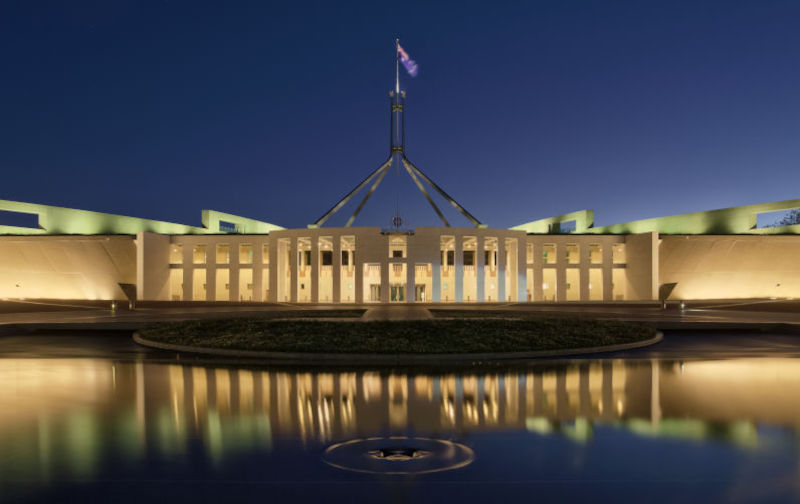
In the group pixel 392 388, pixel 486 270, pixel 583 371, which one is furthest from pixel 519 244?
pixel 392 388

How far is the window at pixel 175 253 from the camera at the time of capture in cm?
5184

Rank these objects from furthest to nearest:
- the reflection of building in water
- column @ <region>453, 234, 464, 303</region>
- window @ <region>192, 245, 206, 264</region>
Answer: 1. window @ <region>192, 245, 206, 264</region>
2. column @ <region>453, 234, 464, 303</region>
3. the reflection of building in water

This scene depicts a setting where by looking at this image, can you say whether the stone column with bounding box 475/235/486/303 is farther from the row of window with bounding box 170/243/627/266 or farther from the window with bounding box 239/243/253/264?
the window with bounding box 239/243/253/264

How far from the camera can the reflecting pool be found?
6.22 meters

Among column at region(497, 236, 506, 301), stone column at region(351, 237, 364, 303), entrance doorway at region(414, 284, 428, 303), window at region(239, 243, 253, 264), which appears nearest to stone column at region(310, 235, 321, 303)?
stone column at region(351, 237, 364, 303)

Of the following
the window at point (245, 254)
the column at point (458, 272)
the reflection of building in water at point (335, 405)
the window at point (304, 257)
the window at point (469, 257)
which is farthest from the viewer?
the window at point (245, 254)

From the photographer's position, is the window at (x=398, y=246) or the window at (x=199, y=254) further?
the window at (x=199, y=254)

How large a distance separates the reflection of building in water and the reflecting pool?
0.14 ft

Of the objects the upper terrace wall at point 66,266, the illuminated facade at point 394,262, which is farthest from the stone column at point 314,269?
the upper terrace wall at point 66,266

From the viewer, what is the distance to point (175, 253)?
5253 centimetres

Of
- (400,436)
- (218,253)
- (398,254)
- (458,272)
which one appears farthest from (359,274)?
(400,436)

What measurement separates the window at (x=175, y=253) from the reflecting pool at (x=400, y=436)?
40035mm

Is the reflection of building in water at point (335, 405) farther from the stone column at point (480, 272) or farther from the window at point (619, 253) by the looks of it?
the window at point (619, 253)

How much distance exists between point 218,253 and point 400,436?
5079 cm
